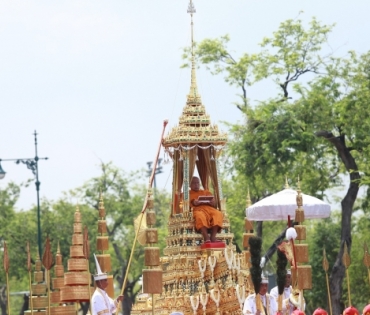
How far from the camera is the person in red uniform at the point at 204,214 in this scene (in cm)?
2634

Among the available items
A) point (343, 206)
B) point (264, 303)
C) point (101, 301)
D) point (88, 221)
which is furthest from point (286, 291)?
point (88, 221)

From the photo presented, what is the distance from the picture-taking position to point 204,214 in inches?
1038

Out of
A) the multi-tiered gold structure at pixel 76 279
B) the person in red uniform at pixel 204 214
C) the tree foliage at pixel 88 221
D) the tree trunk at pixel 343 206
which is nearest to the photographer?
the multi-tiered gold structure at pixel 76 279

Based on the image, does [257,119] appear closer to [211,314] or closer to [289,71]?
[289,71]

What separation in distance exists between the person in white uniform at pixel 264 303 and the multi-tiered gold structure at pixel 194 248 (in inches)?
69.2

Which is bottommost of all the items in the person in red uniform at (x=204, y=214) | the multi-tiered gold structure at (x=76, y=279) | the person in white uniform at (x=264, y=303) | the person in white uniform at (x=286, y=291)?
the person in white uniform at (x=264, y=303)

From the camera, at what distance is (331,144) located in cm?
3709

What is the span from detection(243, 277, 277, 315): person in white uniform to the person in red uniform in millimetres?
3684

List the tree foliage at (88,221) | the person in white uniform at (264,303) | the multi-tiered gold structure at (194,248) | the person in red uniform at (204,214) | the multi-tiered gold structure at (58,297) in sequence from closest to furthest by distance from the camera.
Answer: the person in white uniform at (264,303), the multi-tiered gold structure at (58,297), the multi-tiered gold structure at (194,248), the person in red uniform at (204,214), the tree foliage at (88,221)

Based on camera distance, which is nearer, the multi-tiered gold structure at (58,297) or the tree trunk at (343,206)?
the multi-tiered gold structure at (58,297)

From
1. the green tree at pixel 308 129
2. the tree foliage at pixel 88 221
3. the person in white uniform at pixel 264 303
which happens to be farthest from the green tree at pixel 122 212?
the person in white uniform at pixel 264 303

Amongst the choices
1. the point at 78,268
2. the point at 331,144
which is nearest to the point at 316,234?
the point at 331,144

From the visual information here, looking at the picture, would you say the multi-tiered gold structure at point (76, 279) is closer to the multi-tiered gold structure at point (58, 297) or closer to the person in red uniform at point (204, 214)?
the multi-tiered gold structure at point (58, 297)

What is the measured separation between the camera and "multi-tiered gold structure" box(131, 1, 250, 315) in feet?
82.2
